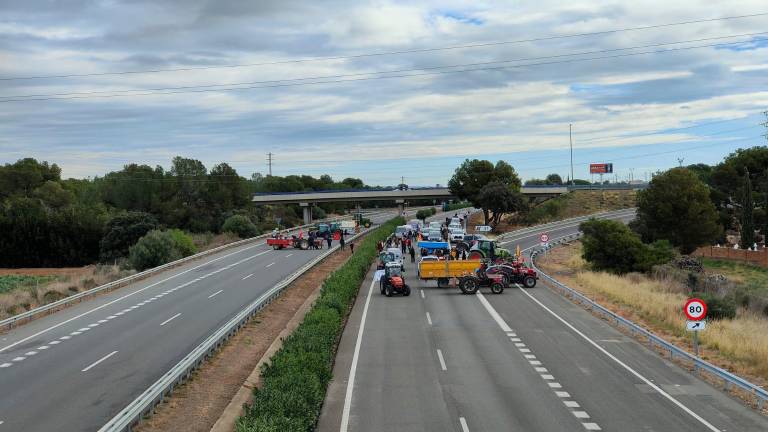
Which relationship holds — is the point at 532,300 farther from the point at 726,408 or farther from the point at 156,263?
the point at 156,263

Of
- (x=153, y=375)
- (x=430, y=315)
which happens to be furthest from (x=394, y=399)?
(x=430, y=315)

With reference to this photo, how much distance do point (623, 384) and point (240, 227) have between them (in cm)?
7548

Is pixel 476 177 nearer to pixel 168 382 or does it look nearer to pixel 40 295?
pixel 40 295

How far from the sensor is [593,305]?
30781 millimetres

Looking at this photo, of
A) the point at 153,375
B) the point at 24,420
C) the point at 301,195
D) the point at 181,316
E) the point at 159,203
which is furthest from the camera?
the point at 301,195

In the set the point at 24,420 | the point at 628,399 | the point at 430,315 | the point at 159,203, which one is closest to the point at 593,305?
the point at 430,315

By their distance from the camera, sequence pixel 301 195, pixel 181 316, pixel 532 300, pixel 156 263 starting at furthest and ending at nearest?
pixel 301 195, pixel 156 263, pixel 532 300, pixel 181 316

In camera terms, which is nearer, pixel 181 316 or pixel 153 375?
pixel 153 375

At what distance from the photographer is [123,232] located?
76.0 metres

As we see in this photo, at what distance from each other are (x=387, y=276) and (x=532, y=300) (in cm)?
736

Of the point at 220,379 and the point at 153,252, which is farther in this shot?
the point at 153,252

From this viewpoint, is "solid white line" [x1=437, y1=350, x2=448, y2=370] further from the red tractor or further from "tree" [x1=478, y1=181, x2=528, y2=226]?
"tree" [x1=478, y1=181, x2=528, y2=226]

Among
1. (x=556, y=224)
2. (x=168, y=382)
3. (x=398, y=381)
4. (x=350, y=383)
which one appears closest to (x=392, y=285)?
(x=398, y=381)

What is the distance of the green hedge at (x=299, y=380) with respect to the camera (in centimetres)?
1262
